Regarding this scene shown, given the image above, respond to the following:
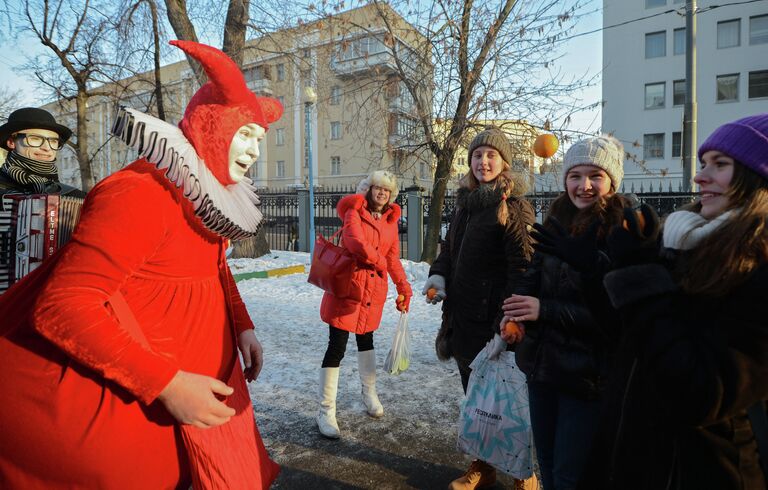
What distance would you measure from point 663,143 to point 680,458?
111 ft

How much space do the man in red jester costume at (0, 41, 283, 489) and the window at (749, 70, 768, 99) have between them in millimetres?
35103

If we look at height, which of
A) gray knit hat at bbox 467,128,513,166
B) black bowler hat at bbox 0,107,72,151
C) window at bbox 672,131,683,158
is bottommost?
gray knit hat at bbox 467,128,513,166

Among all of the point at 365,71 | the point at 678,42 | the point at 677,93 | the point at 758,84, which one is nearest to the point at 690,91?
the point at 365,71

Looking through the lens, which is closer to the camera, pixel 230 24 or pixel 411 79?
pixel 411 79

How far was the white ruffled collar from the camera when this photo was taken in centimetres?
135

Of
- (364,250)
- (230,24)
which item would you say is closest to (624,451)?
(364,250)

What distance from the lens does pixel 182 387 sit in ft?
4.09

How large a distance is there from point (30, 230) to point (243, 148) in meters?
1.43

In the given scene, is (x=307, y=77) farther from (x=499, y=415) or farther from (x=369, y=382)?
(x=499, y=415)

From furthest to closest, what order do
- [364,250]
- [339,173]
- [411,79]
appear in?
[339,173] < [411,79] < [364,250]

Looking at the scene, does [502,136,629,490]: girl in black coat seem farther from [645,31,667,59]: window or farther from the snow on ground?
[645,31,667,59]: window

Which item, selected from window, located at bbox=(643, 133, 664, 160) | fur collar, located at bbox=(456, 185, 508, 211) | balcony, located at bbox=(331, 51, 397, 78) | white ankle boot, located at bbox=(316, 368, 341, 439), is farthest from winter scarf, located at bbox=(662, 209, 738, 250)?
window, located at bbox=(643, 133, 664, 160)

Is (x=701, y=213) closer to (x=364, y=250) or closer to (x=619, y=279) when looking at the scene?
(x=619, y=279)

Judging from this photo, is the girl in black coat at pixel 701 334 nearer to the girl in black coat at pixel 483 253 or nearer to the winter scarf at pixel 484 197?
the girl in black coat at pixel 483 253
